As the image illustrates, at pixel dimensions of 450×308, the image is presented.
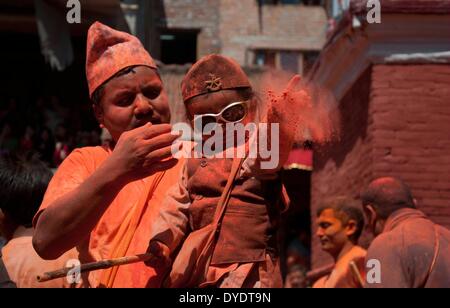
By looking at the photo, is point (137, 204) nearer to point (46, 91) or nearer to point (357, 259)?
point (357, 259)

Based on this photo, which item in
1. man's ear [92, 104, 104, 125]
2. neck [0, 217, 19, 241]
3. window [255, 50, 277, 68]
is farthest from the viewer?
window [255, 50, 277, 68]

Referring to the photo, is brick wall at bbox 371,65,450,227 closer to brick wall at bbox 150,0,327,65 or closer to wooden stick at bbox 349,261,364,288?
wooden stick at bbox 349,261,364,288

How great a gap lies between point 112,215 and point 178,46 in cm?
2530

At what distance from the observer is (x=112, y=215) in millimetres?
4332

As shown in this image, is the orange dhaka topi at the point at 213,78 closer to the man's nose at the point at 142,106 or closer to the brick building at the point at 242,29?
the man's nose at the point at 142,106

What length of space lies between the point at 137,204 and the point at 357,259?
408cm

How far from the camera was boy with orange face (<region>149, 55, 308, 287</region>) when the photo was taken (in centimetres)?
377

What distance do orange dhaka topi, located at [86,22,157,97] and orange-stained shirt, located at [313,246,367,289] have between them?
384cm

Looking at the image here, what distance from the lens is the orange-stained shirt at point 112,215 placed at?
4.06 metres

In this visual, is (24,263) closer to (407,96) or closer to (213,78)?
(213,78)

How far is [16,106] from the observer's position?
1906 cm

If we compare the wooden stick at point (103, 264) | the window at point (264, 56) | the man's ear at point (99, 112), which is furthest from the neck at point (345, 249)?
the window at point (264, 56)
